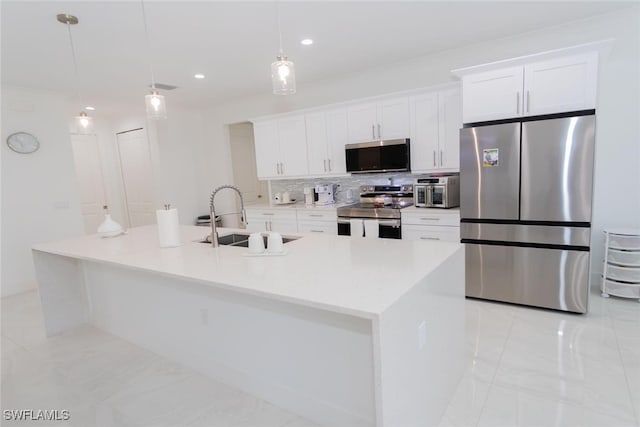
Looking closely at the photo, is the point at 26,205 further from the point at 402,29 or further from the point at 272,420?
the point at 402,29

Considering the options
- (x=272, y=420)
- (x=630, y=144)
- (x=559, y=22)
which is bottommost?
(x=272, y=420)

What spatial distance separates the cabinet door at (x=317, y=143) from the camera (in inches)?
183

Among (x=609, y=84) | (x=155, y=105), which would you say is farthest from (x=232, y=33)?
(x=609, y=84)

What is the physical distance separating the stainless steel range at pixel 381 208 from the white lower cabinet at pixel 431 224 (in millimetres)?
98

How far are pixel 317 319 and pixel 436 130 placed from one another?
2804 millimetres

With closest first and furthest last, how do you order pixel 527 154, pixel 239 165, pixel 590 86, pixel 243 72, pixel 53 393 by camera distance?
pixel 53 393 < pixel 590 86 < pixel 527 154 < pixel 243 72 < pixel 239 165

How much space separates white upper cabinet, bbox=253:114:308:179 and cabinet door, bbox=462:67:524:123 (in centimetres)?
220

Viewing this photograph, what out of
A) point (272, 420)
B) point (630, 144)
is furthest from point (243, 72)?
point (630, 144)

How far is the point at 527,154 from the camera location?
3002 mm

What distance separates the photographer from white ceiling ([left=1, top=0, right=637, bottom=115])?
2730 millimetres

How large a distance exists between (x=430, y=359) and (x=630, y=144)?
3.06 metres

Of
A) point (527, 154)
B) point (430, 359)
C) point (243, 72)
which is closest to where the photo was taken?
point (430, 359)

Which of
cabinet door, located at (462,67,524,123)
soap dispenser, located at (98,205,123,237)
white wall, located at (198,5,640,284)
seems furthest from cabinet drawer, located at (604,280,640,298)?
soap dispenser, located at (98,205,123,237)

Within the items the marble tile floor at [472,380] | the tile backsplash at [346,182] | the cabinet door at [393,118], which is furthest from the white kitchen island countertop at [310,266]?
the tile backsplash at [346,182]
